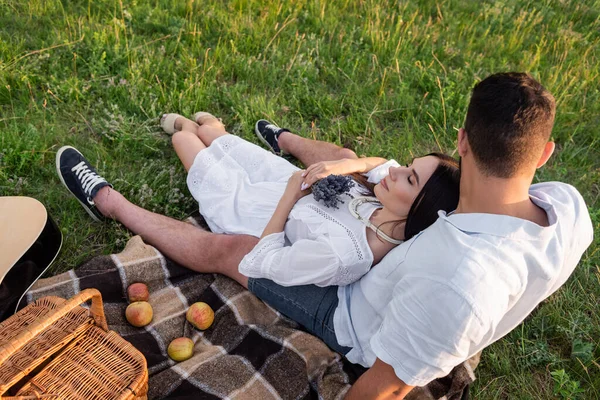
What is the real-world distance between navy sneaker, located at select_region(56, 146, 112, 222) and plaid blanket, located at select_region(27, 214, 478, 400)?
0.48 metres

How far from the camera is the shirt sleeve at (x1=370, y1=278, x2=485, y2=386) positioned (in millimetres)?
1998

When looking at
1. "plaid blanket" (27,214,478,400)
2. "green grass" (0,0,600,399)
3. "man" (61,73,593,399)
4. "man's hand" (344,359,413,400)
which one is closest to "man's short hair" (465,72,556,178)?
"man" (61,73,593,399)

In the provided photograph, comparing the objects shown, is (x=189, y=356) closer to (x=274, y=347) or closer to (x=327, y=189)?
(x=274, y=347)

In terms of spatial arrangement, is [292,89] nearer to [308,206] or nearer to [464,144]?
[308,206]

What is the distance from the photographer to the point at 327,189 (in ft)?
9.85

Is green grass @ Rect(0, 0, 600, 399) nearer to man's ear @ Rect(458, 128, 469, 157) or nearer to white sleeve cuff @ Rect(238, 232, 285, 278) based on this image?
white sleeve cuff @ Rect(238, 232, 285, 278)

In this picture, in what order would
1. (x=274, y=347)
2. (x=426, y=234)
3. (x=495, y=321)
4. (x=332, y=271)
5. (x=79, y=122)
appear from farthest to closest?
(x=79, y=122), (x=274, y=347), (x=332, y=271), (x=426, y=234), (x=495, y=321)

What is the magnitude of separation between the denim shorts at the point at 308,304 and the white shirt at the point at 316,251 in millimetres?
141

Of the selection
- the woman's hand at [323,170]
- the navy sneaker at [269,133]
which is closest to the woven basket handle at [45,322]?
the woman's hand at [323,170]

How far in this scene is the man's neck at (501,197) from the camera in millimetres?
2076

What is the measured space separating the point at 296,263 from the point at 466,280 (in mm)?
984

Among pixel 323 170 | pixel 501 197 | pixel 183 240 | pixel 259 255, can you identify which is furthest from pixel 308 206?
pixel 501 197

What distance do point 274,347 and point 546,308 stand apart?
188 centimetres

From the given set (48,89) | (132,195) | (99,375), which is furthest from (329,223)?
(48,89)
